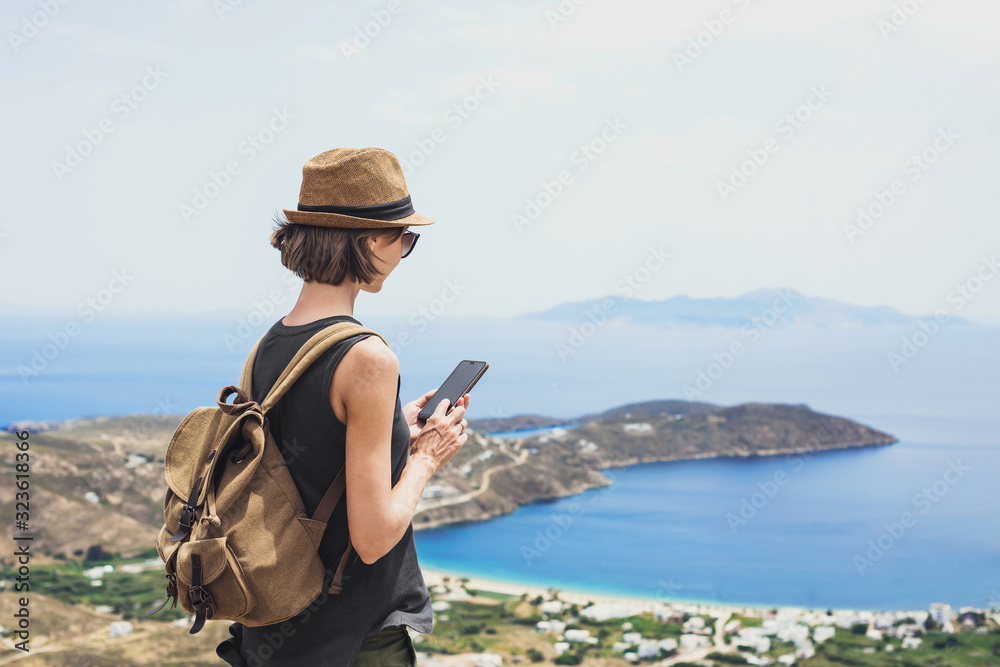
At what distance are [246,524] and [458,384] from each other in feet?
1.73

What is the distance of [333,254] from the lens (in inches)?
50.1

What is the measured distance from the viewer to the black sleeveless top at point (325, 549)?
1230 mm

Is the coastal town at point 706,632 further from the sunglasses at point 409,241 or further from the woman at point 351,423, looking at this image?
the sunglasses at point 409,241

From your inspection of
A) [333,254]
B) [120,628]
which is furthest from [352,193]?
[120,628]

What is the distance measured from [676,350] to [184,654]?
56858mm

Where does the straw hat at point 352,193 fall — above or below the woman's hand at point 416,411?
above

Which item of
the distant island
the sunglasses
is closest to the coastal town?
the distant island

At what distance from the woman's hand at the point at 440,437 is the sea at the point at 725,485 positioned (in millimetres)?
16695

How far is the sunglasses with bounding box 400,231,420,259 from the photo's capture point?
1360mm

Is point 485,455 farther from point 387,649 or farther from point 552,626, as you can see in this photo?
point 387,649

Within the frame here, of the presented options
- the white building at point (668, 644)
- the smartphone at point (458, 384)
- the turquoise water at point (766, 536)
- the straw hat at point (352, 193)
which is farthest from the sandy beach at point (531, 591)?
the straw hat at point (352, 193)

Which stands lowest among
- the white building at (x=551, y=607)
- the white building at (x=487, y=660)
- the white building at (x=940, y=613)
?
the white building at (x=487, y=660)

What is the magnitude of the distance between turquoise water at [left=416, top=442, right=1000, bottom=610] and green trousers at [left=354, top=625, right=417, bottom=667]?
28.6 m

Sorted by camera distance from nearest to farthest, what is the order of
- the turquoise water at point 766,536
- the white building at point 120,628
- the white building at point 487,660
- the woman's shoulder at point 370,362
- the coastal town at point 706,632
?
the woman's shoulder at point 370,362 → the white building at point 120,628 → the white building at point 487,660 → the coastal town at point 706,632 → the turquoise water at point 766,536
